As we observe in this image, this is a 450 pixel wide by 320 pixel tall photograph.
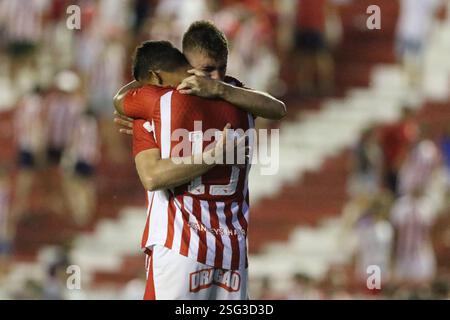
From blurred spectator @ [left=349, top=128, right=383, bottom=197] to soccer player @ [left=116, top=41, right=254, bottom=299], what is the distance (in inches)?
388

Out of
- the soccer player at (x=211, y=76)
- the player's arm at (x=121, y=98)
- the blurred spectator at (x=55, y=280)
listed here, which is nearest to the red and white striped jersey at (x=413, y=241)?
the blurred spectator at (x=55, y=280)

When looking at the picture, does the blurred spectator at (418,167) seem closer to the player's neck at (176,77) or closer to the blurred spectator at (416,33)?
the blurred spectator at (416,33)

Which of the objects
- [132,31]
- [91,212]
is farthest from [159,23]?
[91,212]

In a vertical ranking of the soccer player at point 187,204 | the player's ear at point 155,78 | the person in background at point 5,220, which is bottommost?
the person in background at point 5,220

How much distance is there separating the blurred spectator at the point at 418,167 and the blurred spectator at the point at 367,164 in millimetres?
293

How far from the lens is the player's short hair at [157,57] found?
7148 mm

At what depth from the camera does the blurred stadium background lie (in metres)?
16.6

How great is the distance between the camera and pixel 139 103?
7.22 meters

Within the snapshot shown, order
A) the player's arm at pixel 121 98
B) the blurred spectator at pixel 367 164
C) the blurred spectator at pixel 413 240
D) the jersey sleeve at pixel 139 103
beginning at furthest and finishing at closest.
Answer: the blurred spectator at pixel 367 164 → the blurred spectator at pixel 413 240 → the player's arm at pixel 121 98 → the jersey sleeve at pixel 139 103

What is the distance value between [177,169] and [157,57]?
605 mm

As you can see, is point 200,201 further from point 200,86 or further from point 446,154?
point 446,154

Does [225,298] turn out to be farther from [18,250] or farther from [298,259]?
[18,250]

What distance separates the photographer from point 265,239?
56.2 ft

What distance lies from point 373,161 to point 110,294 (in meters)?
3.54
